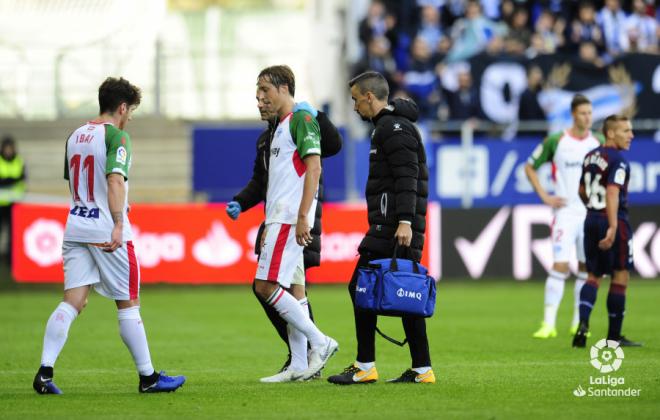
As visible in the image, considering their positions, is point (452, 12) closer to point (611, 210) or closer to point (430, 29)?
point (430, 29)

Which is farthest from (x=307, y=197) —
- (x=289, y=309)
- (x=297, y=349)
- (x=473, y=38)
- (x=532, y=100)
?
(x=473, y=38)

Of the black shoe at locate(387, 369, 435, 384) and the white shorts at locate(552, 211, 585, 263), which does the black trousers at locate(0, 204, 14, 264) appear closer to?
the white shorts at locate(552, 211, 585, 263)

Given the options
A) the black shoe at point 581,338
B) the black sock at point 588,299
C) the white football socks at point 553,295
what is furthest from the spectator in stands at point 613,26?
the black shoe at point 581,338

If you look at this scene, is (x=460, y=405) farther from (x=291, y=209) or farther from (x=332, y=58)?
(x=332, y=58)

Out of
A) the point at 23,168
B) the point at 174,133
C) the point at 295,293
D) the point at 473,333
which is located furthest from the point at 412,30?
the point at 295,293

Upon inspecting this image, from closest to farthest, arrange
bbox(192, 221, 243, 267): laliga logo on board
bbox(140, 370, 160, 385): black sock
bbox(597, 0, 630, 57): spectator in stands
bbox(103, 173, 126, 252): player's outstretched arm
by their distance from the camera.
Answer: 1. bbox(103, 173, 126, 252): player's outstretched arm
2. bbox(140, 370, 160, 385): black sock
3. bbox(192, 221, 243, 267): laliga logo on board
4. bbox(597, 0, 630, 57): spectator in stands

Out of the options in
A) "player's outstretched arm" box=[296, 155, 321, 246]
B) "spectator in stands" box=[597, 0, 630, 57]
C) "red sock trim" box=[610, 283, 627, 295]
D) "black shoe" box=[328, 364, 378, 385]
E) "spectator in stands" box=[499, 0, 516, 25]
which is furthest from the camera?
"spectator in stands" box=[597, 0, 630, 57]

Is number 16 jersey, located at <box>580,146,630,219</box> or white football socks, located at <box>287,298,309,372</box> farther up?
number 16 jersey, located at <box>580,146,630,219</box>

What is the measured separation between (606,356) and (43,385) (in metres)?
4.79

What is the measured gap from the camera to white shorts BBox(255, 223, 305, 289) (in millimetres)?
8992

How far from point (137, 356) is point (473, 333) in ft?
18.3

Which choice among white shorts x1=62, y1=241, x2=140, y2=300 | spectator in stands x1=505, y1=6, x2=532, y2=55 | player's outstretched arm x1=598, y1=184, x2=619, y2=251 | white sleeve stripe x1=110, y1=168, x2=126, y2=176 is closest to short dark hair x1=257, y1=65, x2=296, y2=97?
white sleeve stripe x1=110, y1=168, x2=126, y2=176

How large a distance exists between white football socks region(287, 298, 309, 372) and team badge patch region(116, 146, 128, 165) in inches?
72.4

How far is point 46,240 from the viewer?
773 inches
